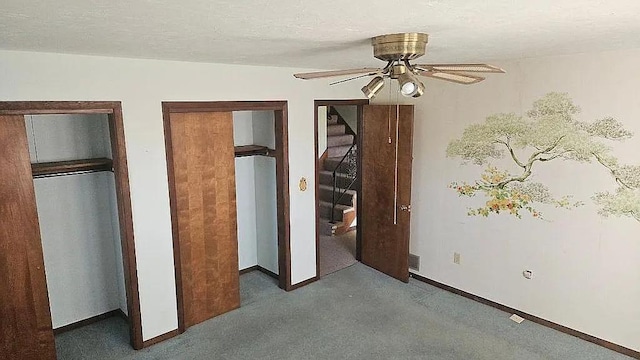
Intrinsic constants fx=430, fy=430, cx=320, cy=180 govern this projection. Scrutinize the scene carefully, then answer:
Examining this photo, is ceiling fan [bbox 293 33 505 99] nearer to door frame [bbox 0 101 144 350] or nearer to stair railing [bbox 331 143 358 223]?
door frame [bbox 0 101 144 350]

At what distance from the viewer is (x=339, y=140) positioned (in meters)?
8.03

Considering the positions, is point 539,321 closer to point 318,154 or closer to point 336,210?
point 318,154

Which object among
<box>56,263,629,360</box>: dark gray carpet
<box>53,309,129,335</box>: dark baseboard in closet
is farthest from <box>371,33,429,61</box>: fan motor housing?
<box>53,309,129,335</box>: dark baseboard in closet

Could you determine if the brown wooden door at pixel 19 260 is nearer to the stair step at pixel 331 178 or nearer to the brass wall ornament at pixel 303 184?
the brass wall ornament at pixel 303 184

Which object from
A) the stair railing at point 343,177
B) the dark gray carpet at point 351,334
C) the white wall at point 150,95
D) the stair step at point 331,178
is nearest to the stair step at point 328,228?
the stair railing at point 343,177

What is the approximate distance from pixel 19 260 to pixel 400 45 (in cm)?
289

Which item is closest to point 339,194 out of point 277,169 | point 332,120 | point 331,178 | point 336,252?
point 331,178

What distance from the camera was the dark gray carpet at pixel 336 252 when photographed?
17.4ft

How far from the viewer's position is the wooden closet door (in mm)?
3725

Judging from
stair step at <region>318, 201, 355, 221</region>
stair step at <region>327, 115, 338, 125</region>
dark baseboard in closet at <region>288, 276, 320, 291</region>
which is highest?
stair step at <region>327, 115, 338, 125</region>

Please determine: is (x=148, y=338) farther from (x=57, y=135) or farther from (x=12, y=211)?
(x=57, y=135)

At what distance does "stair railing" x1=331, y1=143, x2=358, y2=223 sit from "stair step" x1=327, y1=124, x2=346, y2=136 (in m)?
0.89

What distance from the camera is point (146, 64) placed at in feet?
10.8

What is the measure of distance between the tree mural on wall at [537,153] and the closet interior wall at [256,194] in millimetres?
1915
